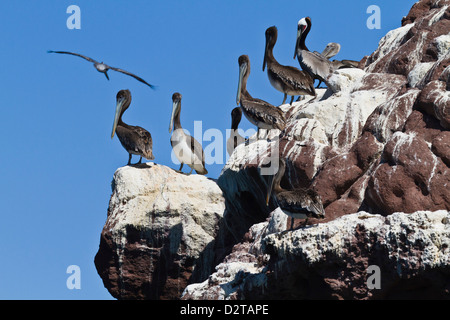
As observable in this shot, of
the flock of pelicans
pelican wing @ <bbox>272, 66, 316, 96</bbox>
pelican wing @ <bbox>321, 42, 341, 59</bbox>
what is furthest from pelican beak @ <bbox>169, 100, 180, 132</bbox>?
pelican wing @ <bbox>321, 42, 341, 59</bbox>

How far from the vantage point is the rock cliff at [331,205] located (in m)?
12.1

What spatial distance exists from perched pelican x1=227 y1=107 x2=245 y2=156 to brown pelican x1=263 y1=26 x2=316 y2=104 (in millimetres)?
1223

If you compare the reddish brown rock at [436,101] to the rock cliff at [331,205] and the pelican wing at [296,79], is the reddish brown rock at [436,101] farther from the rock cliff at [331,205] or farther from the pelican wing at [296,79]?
the pelican wing at [296,79]

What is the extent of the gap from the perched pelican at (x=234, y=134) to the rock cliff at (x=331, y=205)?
4.10 ft

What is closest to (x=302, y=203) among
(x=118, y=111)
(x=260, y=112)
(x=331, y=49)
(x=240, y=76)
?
(x=260, y=112)

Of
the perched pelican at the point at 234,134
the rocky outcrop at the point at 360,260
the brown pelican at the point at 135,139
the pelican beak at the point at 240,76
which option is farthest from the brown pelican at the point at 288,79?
the rocky outcrop at the point at 360,260

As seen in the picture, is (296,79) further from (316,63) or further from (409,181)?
(409,181)

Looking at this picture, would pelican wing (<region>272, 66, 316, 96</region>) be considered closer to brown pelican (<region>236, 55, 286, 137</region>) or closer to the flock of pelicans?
the flock of pelicans

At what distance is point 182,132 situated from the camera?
1988 cm

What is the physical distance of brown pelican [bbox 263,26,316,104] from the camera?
62.2 feet
